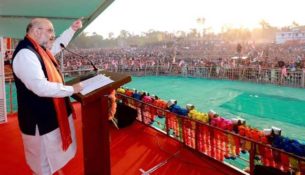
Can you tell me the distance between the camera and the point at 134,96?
4234 millimetres

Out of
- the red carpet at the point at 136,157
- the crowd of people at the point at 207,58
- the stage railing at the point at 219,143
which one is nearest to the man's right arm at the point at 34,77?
the red carpet at the point at 136,157

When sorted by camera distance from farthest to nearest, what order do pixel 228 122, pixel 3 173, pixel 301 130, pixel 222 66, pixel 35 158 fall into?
pixel 222 66 < pixel 301 130 < pixel 228 122 < pixel 3 173 < pixel 35 158

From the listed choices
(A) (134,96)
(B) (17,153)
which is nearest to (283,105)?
(A) (134,96)

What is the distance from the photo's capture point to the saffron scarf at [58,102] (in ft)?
4.90

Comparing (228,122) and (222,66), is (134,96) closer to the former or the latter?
(228,122)

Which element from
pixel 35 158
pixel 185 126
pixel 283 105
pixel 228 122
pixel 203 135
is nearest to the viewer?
pixel 35 158

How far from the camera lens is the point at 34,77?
4.50 ft

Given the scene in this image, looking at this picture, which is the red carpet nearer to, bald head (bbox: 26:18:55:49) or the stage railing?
the stage railing

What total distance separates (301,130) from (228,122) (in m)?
6.07

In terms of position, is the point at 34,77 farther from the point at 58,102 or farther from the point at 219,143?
the point at 219,143

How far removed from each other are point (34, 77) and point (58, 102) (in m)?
0.25

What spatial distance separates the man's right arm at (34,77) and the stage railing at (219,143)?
5.50 feet

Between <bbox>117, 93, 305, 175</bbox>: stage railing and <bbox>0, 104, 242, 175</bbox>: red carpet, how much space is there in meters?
0.14

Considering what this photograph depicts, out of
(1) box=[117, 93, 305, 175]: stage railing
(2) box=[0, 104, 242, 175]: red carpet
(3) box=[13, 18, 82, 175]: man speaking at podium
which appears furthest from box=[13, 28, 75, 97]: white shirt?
(1) box=[117, 93, 305, 175]: stage railing
